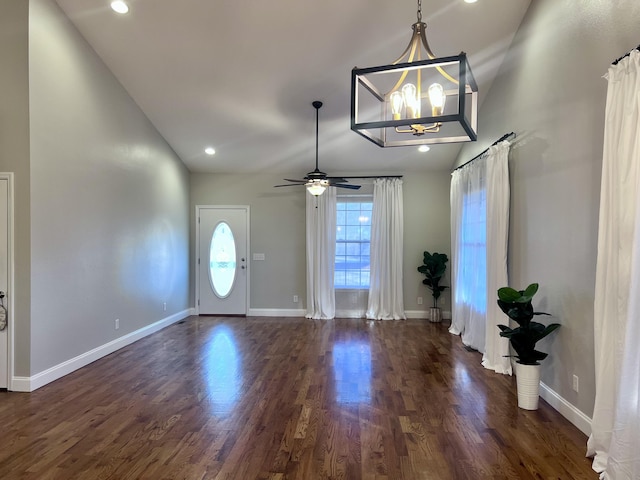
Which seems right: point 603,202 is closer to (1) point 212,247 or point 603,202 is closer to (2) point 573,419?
(2) point 573,419

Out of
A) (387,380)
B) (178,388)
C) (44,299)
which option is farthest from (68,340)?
(387,380)

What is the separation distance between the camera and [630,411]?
2.18 m

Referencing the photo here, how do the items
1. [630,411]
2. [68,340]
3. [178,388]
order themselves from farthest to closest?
1. [68,340]
2. [178,388]
3. [630,411]

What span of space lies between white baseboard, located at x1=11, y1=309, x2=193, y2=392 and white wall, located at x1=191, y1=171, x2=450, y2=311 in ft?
6.98

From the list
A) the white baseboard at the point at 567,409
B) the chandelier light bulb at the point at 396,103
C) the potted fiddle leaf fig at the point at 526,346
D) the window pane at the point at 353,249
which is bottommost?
the white baseboard at the point at 567,409

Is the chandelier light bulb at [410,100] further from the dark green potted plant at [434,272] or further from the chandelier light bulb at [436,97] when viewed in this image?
the dark green potted plant at [434,272]

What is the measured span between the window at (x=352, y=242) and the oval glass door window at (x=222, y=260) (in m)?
2.01

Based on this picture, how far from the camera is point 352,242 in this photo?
7.58 meters

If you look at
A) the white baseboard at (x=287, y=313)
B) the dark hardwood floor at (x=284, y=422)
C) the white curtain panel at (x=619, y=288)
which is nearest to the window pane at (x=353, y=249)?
the white baseboard at (x=287, y=313)

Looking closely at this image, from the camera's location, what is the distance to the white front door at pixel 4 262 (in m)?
3.71

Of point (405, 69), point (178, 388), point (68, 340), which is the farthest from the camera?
point (68, 340)

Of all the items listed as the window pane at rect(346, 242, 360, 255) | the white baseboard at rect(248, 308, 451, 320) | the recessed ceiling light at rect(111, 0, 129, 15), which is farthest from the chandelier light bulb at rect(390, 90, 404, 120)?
the white baseboard at rect(248, 308, 451, 320)

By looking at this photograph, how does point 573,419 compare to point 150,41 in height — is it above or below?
below

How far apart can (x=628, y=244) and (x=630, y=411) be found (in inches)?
35.9
